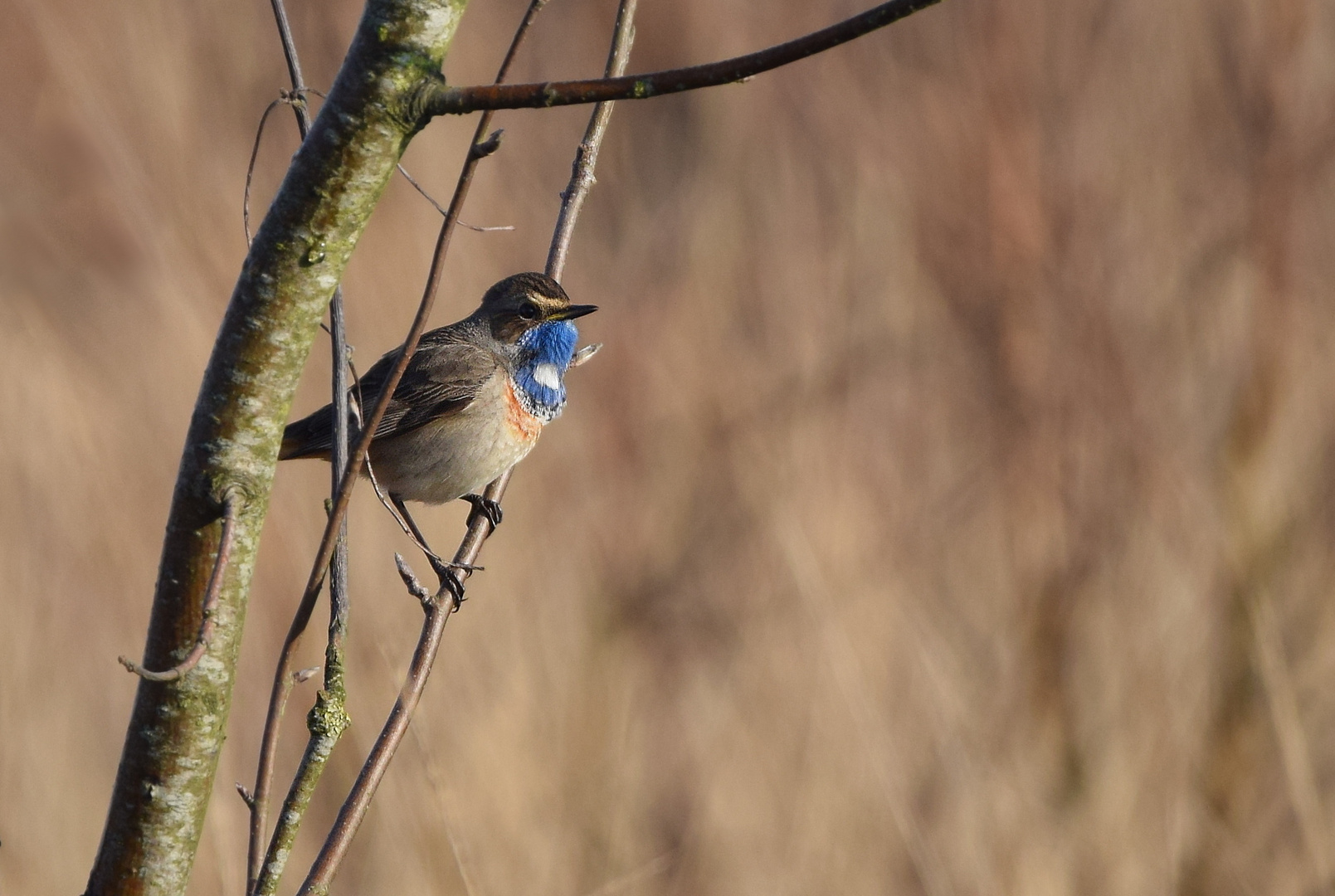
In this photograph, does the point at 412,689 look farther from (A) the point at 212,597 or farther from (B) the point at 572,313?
(B) the point at 572,313

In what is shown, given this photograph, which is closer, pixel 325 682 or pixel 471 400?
pixel 325 682

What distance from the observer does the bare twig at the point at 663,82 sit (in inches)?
39.4

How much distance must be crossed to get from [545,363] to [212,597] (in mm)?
2676

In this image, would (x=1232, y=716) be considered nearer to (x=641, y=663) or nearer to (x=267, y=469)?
(x=641, y=663)

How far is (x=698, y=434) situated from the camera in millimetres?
4430

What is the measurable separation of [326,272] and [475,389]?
8.11 ft

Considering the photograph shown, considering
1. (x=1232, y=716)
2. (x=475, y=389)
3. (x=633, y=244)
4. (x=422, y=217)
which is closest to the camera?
(x=475, y=389)

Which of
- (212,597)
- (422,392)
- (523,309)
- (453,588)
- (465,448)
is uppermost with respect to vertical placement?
(523,309)

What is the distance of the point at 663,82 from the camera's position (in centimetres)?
105

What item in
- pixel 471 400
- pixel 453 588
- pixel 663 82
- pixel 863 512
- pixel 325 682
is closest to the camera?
pixel 663 82

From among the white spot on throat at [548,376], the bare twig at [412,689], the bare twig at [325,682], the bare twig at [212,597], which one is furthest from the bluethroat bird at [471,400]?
the bare twig at [212,597]

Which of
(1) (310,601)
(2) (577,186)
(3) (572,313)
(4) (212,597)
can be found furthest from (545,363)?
(4) (212,597)

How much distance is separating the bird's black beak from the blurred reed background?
769 mm

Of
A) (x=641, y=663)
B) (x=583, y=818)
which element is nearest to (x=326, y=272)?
(x=583, y=818)
